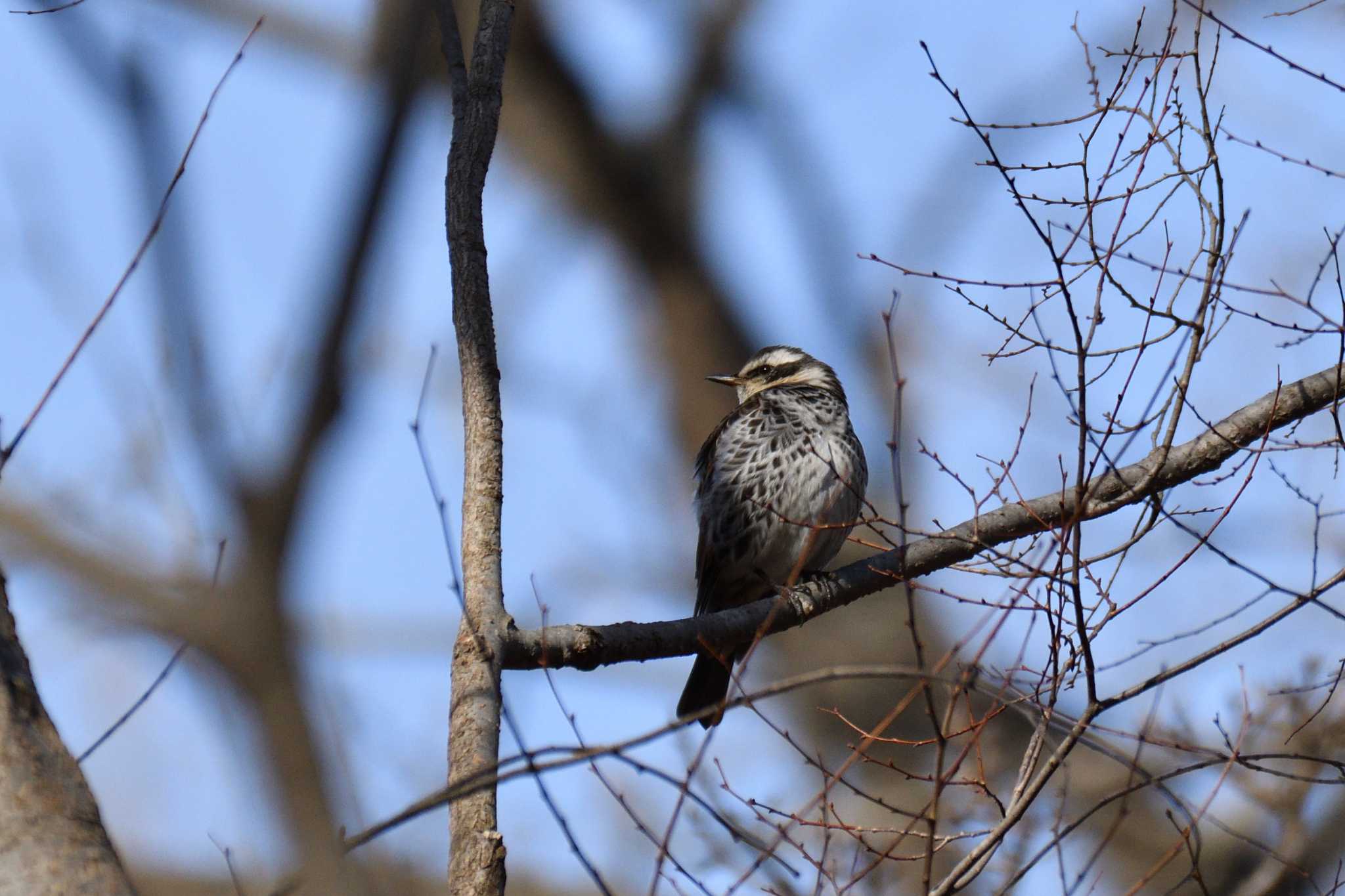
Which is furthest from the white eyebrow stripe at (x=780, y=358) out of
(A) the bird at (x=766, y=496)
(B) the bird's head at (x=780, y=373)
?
(A) the bird at (x=766, y=496)

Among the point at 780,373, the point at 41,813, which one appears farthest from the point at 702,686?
the point at 41,813

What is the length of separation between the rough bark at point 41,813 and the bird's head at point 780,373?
16.8ft

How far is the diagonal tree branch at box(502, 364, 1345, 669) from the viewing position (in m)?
3.66

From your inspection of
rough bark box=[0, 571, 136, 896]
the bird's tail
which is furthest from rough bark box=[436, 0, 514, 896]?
the bird's tail

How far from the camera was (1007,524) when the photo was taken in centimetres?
435

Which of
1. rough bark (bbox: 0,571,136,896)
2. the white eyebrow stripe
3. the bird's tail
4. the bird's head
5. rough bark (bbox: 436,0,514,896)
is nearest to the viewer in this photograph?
rough bark (bbox: 0,571,136,896)

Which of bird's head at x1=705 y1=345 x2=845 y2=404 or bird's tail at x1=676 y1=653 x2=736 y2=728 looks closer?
bird's tail at x1=676 y1=653 x2=736 y2=728

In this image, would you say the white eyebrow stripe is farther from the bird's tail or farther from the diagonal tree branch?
the diagonal tree branch

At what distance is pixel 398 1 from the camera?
19.8ft

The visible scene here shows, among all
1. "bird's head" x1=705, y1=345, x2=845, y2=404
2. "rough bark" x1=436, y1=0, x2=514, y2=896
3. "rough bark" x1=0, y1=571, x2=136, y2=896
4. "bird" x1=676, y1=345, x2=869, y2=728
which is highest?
"bird's head" x1=705, y1=345, x2=845, y2=404

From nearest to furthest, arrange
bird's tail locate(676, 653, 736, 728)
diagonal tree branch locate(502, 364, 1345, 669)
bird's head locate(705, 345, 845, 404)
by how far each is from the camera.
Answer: diagonal tree branch locate(502, 364, 1345, 669) → bird's tail locate(676, 653, 736, 728) → bird's head locate(705, 345, 845, 404)

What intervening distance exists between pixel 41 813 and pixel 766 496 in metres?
4.38

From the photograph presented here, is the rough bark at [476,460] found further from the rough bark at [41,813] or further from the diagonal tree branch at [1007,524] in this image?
the rough bark at [41,813]

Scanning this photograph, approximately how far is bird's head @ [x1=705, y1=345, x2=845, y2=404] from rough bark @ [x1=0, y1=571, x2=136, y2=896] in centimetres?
512
